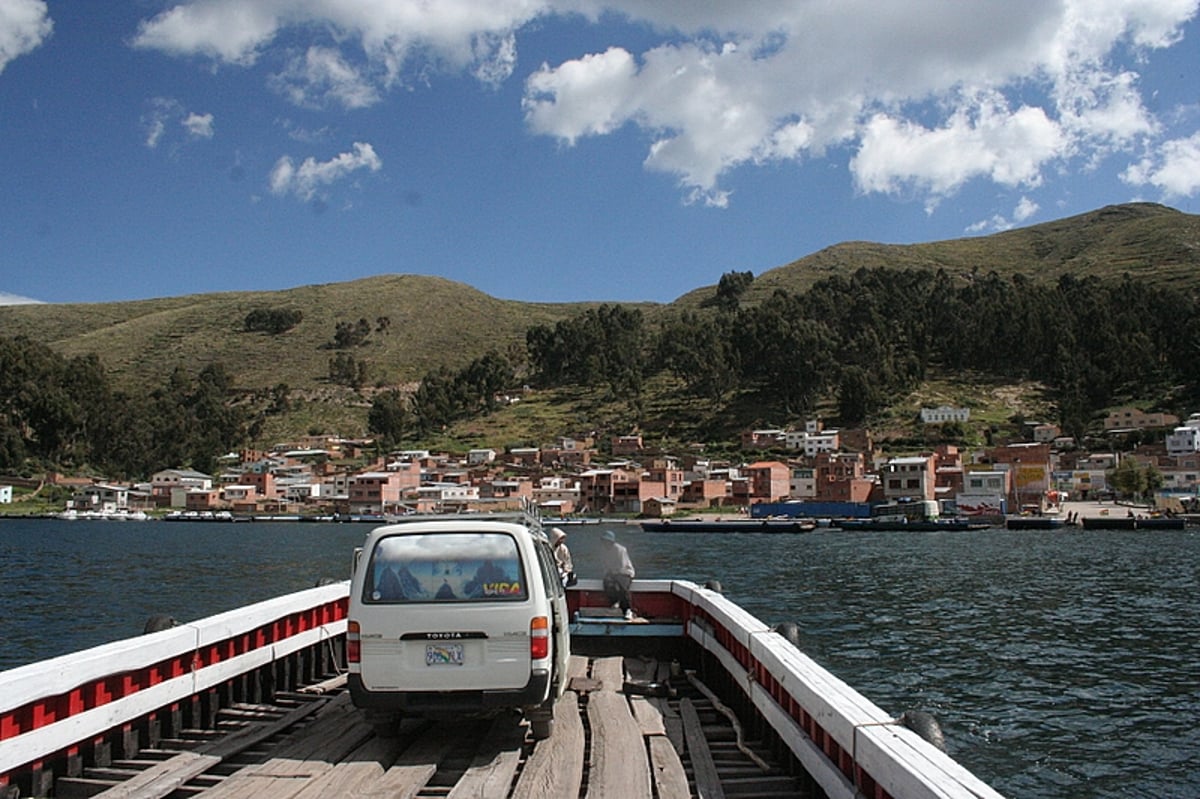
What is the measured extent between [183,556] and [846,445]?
305 feet

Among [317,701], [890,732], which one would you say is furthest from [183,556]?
[890,732]

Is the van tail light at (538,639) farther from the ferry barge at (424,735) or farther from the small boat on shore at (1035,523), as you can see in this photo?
the small boat on shore at (1035,523)

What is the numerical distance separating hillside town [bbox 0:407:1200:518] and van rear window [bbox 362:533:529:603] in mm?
109177

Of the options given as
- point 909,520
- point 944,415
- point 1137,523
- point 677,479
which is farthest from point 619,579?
point 944,415

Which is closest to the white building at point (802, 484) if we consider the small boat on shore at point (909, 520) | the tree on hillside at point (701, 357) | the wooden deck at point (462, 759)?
the small boat on shore at point (909, 520)

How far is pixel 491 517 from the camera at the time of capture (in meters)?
9.19

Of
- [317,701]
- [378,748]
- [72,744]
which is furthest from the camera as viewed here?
[317,701]

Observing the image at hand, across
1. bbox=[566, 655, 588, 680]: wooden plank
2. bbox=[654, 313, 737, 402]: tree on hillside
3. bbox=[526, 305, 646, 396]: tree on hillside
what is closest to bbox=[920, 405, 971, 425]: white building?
bbox=[654, 313, 737, 402]: tree on hillside

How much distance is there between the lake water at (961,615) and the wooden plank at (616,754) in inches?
316

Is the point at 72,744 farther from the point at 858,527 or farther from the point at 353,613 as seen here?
the point at 858,527

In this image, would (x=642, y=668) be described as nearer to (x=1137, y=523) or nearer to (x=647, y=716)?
(x=647, y=716)

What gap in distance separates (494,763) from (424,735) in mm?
1195

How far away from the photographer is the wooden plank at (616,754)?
6.84 metres

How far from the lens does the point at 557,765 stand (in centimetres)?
749
